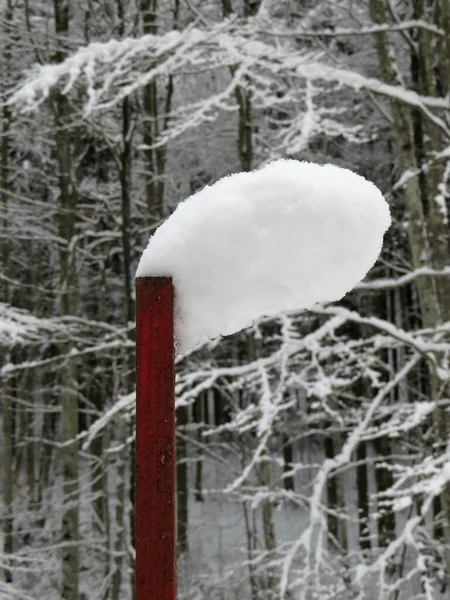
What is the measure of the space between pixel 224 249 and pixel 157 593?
0.47 metres

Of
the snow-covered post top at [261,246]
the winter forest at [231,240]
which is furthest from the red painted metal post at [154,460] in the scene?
the winter forest at [231,240]

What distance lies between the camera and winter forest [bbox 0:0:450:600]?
5.16 m

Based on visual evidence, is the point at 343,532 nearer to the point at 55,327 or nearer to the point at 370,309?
the point at 370,309

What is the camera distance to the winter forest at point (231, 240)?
5160mm

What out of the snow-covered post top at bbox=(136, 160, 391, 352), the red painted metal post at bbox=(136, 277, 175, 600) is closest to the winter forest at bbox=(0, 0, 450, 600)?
the snow-covered post top at bbox=(136, 160, 391, 352)

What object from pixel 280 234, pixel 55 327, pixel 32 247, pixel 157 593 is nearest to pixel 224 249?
pixel 280 234

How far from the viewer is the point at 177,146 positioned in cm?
987

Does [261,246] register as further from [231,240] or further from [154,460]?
[154,460]

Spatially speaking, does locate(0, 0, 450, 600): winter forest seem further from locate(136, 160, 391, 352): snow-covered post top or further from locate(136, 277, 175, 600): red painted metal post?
locate(136, 277, 175, 600): red painted metal post

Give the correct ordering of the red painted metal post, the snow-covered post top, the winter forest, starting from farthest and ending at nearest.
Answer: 1. the winter forest
2. the snow-covered post top
3. the red painted metal post

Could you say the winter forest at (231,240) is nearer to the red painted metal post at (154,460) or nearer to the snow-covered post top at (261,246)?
the snow-covered post top at (261,246)

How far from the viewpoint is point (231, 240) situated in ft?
3.25

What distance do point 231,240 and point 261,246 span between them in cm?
4

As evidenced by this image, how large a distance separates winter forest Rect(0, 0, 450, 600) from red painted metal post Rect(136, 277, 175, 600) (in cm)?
27
